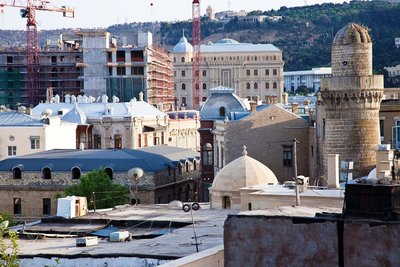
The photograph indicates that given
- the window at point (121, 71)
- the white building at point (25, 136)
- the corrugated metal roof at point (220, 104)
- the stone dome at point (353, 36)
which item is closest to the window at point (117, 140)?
the white building at point (25, 136)

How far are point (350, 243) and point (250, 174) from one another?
32.3 metres

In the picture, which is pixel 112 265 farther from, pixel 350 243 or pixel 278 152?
pixel 278 152

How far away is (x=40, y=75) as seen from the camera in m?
138

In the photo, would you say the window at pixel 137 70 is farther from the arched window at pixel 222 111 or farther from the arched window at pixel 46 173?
the arched window at pixel 46 173

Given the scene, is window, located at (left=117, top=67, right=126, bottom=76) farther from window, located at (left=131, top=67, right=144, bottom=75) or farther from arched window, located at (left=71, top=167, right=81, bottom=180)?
arched window, located at (left=71, top=167, right=81, bottom=180)

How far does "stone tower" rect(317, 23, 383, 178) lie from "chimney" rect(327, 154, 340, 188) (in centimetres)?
394

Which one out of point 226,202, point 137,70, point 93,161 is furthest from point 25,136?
point 137,70

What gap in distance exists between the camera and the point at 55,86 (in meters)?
140

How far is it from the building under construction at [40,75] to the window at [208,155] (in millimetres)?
Result: 68834

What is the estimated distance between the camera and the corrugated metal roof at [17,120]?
8088 centimetres

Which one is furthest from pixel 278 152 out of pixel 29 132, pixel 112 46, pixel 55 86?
pixel 55 86

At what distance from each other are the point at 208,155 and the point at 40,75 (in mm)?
71896

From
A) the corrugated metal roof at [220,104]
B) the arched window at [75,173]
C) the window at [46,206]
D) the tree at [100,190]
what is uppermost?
the corrugated metal roof at [220,104]

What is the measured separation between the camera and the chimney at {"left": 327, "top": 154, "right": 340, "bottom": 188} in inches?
1735
